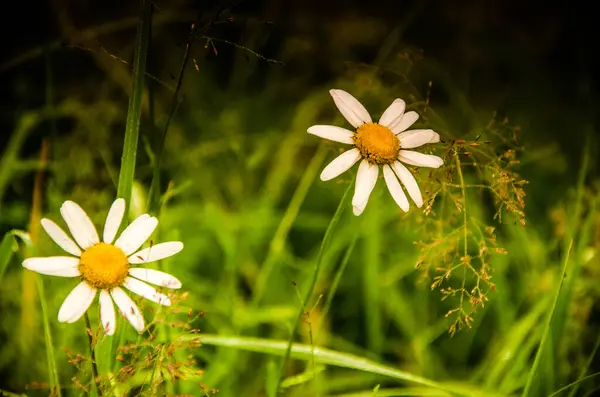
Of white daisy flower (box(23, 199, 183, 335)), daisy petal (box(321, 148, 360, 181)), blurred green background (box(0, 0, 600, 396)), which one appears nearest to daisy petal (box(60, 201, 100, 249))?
white daisy flower (box(23, 199, 183, 335))

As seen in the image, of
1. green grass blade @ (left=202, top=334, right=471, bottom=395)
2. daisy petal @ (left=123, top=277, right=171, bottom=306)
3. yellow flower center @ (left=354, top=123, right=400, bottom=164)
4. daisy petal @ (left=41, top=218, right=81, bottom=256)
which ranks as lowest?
green grass blade @ (left=202, top=334, right=471, bottom=395)

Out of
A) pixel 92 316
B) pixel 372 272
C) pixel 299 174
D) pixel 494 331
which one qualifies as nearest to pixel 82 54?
pixel 299 174

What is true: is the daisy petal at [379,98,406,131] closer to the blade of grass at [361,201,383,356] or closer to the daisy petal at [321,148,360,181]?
the daisy petal at [321,148,360,181]

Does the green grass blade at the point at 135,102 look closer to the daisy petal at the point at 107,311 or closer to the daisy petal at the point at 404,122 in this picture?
the daisy petal at the point at 107,311

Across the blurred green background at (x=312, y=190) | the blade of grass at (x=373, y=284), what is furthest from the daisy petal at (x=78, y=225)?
the blade of grass at (x=373, y=284)

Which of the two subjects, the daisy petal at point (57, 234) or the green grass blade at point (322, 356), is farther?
the green grass blade at point (322, 356)

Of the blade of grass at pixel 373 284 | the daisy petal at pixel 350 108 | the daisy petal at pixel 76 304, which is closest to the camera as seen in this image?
the daisy petal at pixel 76 304
